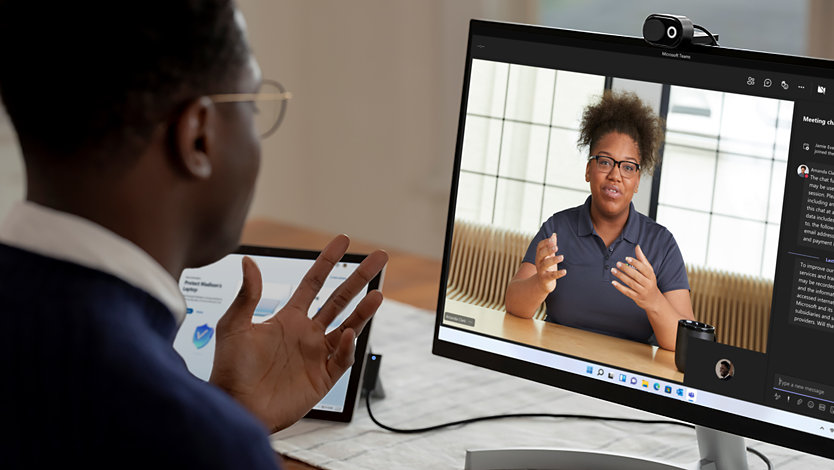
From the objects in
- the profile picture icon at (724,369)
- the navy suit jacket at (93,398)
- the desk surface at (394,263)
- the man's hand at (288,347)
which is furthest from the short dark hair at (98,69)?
the desk surface at (394,263)

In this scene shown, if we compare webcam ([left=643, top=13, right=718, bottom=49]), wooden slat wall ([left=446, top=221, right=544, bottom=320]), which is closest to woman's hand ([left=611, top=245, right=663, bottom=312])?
wooden slat wall ([left=446, top=221, right=544, bottom=320])

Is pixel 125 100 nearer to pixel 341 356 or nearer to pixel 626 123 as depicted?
pixel 341 356

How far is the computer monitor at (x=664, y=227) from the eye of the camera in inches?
36.8

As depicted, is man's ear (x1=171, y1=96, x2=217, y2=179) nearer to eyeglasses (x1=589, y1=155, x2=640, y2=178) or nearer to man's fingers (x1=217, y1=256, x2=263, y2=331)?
man's fingers (x1=217, y1=256, x2=263, y2=331)

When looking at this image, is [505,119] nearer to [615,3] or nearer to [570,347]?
[570,347]

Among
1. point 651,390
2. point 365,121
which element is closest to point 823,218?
point 651,390

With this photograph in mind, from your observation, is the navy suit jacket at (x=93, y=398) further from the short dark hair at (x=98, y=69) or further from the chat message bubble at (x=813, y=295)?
the chat message bubble at (x=813, y=295)

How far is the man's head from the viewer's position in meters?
0.62

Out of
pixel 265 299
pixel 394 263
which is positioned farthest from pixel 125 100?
pixel 394 263

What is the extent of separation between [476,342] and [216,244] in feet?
1.48

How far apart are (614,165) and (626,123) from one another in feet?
0.15

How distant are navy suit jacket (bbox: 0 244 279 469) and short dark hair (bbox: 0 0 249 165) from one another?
0.34ft

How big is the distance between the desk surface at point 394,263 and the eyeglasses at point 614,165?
0.71 meters

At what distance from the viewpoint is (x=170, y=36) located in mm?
636
